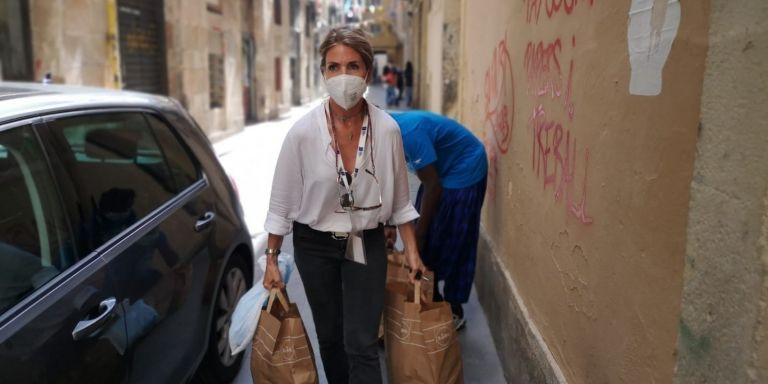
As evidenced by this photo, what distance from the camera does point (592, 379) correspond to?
2160 mm

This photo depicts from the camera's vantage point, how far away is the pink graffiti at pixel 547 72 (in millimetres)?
2418

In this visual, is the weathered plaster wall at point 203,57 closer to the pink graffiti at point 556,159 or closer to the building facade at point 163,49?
the building facade at point 163,49

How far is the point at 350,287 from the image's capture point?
2.45 m

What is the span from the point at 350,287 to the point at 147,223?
0.86m

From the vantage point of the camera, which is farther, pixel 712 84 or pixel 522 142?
pixel 522 142

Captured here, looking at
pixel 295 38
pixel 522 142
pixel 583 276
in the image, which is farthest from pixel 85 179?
pixel 295 38

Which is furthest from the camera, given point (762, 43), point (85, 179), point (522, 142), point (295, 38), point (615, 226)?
point (295, 38)

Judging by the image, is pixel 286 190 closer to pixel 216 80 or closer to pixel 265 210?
pixel 265 210

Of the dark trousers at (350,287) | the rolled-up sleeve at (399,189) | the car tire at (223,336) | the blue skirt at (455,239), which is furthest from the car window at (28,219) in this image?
the blue skirt at (455,239)

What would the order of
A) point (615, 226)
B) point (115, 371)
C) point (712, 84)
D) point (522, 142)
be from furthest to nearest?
point (522, 142) < point (115, 371) < point (615, 226) < point (712, 84)

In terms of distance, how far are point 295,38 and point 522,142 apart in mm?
24533

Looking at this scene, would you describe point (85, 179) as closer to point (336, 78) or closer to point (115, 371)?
point (115, 371)

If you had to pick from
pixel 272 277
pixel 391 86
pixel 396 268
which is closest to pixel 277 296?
pixel 272 277

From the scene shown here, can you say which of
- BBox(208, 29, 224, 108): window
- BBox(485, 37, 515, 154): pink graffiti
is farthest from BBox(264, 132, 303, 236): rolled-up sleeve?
BBox(208, 29, 224, 108): window
